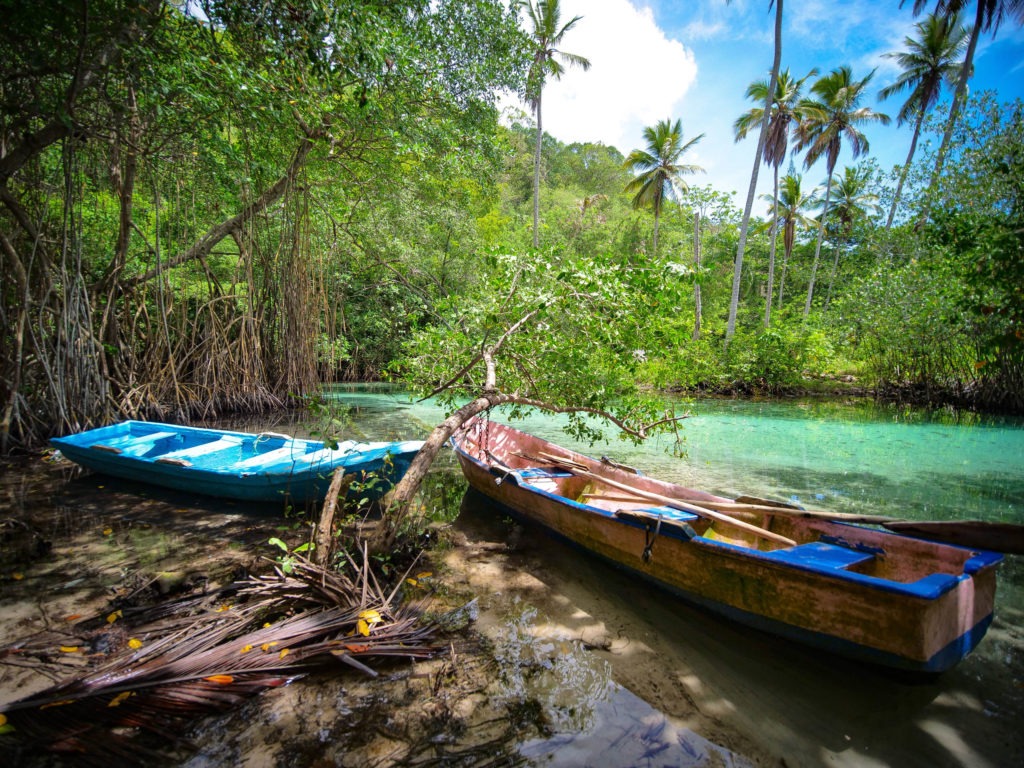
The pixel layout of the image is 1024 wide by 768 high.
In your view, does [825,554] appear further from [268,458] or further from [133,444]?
[133,444]

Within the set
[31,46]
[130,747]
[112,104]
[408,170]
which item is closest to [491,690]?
[130,747]

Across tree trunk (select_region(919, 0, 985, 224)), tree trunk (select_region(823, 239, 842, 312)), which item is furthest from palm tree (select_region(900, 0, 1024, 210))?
tree trunk (select_region(823, 239, 842, 312))

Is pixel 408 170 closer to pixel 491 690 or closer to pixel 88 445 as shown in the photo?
pixel 88 445

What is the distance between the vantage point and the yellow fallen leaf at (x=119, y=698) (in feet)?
6.52

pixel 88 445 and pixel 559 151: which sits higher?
pixel 559 151

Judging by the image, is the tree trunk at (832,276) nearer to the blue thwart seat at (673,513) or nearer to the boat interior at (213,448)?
the blue thwart seat at (673,513)

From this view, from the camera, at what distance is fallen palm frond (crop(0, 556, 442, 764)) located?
6.25 feet

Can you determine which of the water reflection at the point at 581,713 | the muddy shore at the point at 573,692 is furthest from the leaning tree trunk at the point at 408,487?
the water reflection at the point at 581,713

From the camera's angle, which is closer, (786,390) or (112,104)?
(112,104)

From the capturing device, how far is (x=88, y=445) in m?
5.45

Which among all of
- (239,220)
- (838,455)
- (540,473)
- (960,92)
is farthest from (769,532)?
(960,92)

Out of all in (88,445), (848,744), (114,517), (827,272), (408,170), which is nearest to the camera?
(848,744)

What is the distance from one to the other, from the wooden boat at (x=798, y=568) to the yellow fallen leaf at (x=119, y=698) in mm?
2769

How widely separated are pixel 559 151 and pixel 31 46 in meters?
40.0
